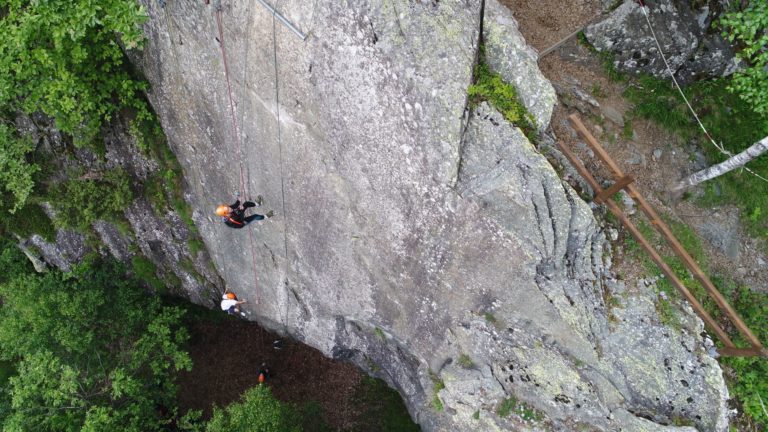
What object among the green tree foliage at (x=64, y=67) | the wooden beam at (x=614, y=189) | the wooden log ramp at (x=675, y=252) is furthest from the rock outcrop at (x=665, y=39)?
the green tree foliage at (x=64, y=67)

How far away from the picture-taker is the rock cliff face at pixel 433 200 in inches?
286

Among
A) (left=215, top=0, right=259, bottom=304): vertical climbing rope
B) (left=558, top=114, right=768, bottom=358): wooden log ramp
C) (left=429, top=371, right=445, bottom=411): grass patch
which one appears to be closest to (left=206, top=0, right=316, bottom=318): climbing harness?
(left=215, top=0, right=259, bottom=304): vertical climbing rope

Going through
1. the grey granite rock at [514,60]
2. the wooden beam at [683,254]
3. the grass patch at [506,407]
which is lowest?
the grass patch at [506,407]

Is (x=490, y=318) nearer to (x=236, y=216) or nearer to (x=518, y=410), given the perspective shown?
(x=518, y=410)

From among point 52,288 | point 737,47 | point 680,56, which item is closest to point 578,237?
point 680,56

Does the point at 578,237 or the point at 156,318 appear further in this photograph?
the point at 156,318

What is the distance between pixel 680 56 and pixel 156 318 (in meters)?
14.7

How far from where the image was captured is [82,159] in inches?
475

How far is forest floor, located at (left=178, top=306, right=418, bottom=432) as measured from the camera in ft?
46.8

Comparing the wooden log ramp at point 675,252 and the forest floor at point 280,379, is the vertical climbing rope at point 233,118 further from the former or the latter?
the wooden log ramp at point 675,252

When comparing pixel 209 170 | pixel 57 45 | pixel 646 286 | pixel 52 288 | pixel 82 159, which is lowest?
pixel 52 288

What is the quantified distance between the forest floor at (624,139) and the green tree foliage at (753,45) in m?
1.53

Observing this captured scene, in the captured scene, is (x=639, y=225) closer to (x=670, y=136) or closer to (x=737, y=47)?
(x=670, y=136)

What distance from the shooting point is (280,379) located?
14930mm
